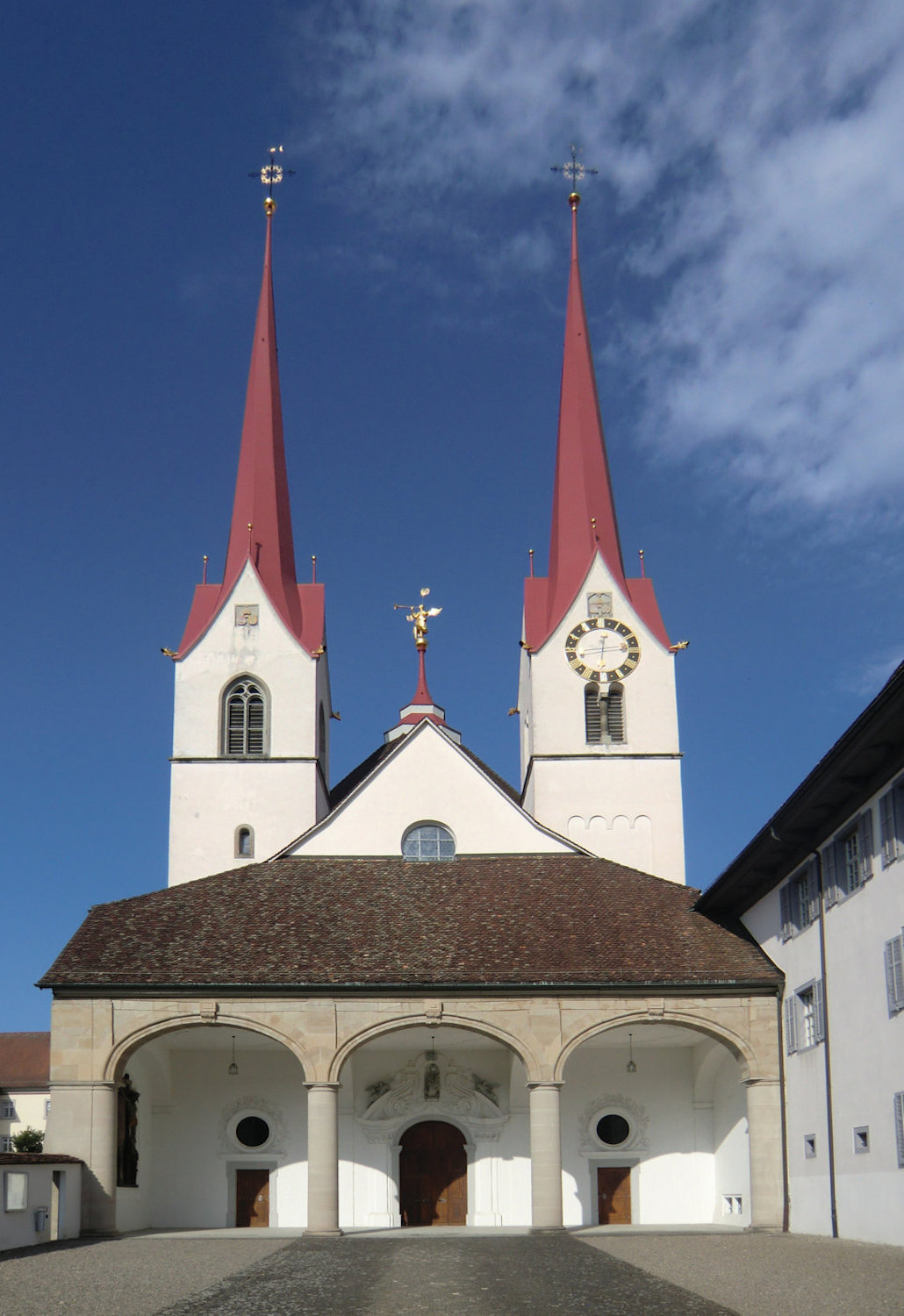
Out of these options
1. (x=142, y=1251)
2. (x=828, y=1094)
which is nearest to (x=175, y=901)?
(x=142, y=1251)

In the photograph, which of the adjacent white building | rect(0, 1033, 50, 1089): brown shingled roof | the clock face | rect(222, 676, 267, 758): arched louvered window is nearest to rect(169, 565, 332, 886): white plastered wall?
rect(222, 676, 267, 758): arched louvered window

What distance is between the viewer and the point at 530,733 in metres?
39.8

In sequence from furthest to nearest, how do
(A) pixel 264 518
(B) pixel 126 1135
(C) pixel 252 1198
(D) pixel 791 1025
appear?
(A) pixel 264 518 → (C) pixel 252 1198 → (B) pixel 126 1135 → (D) pixel 791 1025

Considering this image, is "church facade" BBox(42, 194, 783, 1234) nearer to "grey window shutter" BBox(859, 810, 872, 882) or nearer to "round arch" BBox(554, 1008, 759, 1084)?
"round arch" BBox(554, 1008, 759, 1084)

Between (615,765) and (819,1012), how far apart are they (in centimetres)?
1618

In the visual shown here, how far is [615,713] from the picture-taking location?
39125 millimetres

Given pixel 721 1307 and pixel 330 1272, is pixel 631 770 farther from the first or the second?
pixel 721 1307

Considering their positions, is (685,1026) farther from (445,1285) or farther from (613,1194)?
(445,1285)

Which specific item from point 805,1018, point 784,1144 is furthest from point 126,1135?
point 805,1018

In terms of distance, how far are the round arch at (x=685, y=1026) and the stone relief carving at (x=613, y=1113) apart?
4632 millimetres

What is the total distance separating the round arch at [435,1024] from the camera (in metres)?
25.0

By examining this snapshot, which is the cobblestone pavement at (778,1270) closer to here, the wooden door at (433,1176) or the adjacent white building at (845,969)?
the adjacent white building at (845,969)

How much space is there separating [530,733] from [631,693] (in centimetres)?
285

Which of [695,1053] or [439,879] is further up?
[439,879]
